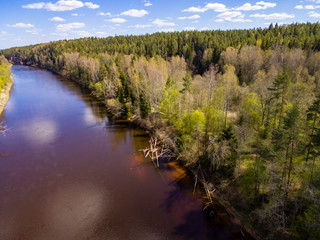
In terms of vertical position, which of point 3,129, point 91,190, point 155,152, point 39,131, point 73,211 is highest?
point 3,129

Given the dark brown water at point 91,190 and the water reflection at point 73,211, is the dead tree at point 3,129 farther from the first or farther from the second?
the water reflection at point 73,211

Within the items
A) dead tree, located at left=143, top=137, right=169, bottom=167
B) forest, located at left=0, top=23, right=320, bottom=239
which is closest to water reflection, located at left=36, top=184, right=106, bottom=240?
dead tree, located at left=143, top=137, right=169, bottom=167

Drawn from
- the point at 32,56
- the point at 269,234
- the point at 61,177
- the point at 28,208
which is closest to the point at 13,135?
the point at 61,177

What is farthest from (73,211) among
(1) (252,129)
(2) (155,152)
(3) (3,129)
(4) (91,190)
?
(3) (3,129)

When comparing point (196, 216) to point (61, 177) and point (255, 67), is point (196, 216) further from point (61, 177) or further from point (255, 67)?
point (255, 67)

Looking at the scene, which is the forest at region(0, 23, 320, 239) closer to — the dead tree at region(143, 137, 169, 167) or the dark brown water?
the dead tree at region(143, 137, 169, 167)

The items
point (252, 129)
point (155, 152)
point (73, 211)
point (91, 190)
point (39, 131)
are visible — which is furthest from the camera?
point (39, 131)

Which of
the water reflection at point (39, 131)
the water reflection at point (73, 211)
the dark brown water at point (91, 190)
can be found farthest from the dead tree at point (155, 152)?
the water reflection at point (39, 131)

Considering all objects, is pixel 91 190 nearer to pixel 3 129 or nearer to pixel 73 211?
pixel 73 211
